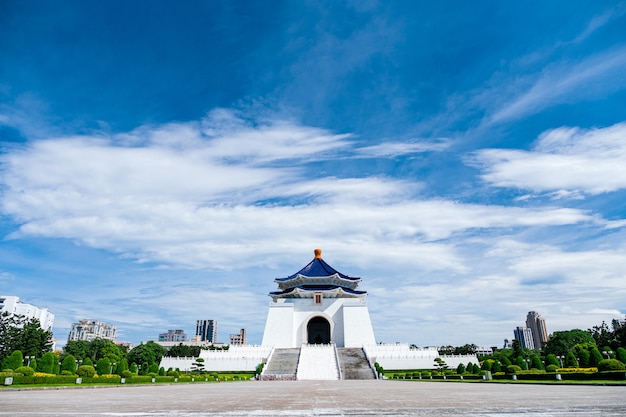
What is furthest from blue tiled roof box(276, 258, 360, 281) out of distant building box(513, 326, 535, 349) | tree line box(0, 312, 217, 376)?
distant building box(513, 326, 535, 349)

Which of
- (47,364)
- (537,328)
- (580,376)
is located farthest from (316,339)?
(537,328)

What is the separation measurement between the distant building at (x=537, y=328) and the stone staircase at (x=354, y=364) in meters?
110

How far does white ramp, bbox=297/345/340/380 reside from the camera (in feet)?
89.9

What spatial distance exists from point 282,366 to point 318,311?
13.3 m

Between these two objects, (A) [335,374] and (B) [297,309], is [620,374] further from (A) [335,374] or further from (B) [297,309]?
(B) [297,309]

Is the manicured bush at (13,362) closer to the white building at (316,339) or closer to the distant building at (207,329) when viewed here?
the white building at (316,339)

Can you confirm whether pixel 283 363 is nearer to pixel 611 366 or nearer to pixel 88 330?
pixel 611 366

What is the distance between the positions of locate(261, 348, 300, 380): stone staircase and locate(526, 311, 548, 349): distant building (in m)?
112

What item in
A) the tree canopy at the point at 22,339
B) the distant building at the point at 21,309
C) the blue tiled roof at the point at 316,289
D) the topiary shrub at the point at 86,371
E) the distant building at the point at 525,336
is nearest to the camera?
the topiary shrub at the point at 86,371

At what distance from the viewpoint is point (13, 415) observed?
436 centimetres

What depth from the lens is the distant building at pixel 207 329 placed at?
7023 inches

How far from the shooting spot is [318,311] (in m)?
43.0

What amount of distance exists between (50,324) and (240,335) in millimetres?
70341

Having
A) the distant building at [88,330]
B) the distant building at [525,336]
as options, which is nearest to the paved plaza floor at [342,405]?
the distant building at [525,336]
